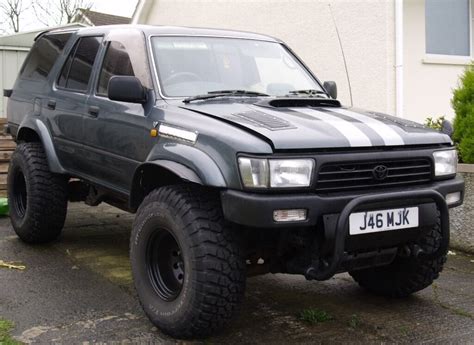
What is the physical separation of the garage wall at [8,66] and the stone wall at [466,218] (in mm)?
8727

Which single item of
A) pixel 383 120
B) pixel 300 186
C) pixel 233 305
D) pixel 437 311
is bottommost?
pixel 437 311

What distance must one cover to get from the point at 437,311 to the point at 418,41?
18.3ft

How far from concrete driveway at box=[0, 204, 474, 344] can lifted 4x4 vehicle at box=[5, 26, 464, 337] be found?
0.23 m

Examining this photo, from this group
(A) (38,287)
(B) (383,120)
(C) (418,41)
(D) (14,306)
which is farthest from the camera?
(C) (418,41)

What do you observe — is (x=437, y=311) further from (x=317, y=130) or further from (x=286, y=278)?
(x=317, y=130)

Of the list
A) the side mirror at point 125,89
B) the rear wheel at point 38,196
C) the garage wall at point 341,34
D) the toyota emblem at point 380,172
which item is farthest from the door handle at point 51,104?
the garage wall at point 341,34

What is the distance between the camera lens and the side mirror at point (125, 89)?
3846 mm

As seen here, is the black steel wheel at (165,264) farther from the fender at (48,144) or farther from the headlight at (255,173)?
the fender at (48,144)

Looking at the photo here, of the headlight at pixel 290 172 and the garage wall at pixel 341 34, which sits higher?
the garage wall at pixel 341 34

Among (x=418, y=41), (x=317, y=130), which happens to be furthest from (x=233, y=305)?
(x=418, y=41)

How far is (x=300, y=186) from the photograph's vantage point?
3.12m

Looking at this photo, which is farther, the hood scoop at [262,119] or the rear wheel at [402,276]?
the rear wheel at [402,276]

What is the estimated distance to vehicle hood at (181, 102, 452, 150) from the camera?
3.21 meters

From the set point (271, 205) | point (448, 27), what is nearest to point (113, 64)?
point (271, 205)
